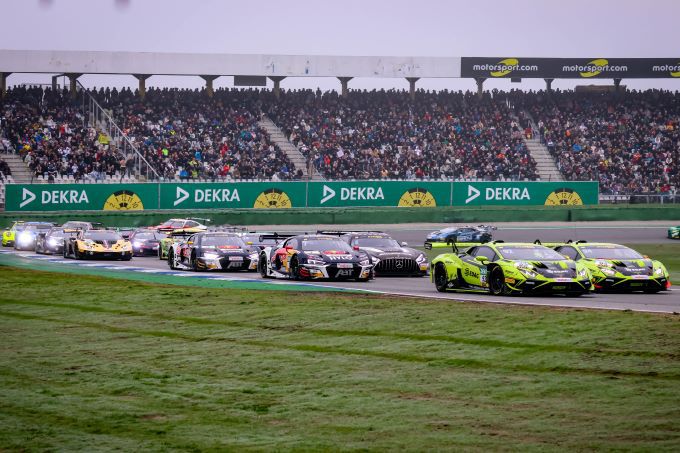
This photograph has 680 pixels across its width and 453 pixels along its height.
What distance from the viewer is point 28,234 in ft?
145

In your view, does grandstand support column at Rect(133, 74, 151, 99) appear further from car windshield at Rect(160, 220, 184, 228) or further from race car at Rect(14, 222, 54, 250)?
race car at Rect(14, 222, 54, 250)

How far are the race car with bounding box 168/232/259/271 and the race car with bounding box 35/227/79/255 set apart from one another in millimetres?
9712

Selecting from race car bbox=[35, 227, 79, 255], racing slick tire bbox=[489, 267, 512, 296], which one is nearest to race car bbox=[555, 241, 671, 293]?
racing slick tire bbox=[489, 267, 512, 296]

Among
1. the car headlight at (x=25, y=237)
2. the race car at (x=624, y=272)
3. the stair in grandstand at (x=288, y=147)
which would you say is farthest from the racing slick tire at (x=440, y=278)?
the stair in grandstand at (x=288, y=147)

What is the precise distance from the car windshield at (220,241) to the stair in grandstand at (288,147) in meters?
29.8

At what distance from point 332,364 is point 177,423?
351cm

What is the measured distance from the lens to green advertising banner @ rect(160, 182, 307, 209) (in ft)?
187

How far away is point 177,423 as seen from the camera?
1028 centimetres

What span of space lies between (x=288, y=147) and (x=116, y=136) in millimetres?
10028

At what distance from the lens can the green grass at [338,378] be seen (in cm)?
970

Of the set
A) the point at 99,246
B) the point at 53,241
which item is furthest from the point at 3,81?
the point at 99,246

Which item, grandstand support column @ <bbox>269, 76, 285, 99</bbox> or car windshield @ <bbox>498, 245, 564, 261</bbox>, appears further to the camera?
grandstand support column @ <bbox>269, 76, 285, 99</bbox>

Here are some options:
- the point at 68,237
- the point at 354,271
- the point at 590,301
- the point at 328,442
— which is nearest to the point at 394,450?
the point at 328,442

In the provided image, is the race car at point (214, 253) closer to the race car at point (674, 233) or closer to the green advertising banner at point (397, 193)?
the race car at point (674, 233)
